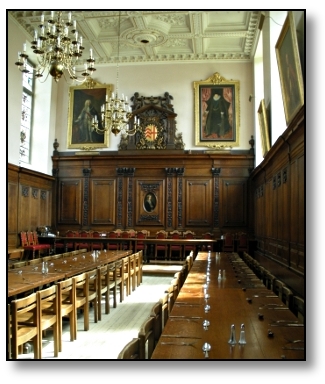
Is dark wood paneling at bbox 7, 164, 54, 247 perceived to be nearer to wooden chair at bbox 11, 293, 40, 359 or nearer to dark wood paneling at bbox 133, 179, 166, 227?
dark wood paneling at bbox 133, 179, 166, 227

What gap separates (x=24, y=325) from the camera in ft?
15.8

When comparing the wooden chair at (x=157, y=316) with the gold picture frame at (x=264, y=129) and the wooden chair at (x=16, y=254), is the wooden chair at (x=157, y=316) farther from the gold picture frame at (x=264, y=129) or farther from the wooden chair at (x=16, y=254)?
the wooden chair at (x=16, y=254)

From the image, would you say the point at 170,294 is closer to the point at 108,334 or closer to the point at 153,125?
the point at 108,334

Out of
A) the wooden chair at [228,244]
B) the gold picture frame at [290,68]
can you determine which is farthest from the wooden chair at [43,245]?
the gold picture frame at [290,68]

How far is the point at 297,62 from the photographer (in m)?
6.57

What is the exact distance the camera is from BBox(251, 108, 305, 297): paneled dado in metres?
6.34

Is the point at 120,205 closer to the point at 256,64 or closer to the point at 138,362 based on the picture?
the point at 256,64

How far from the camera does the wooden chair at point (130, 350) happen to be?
2.77 metres

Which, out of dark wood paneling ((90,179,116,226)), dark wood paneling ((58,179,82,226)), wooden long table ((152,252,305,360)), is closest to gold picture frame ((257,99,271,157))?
wooden long table ((152,252,305,360))

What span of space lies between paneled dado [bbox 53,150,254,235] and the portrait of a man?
1.5 inches

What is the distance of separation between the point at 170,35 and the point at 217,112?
3.38 m

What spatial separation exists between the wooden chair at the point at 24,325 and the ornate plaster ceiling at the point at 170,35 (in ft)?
33.0

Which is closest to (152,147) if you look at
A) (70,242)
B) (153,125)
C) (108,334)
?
(153,125)

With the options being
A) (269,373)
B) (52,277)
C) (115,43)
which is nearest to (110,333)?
(52,277)
